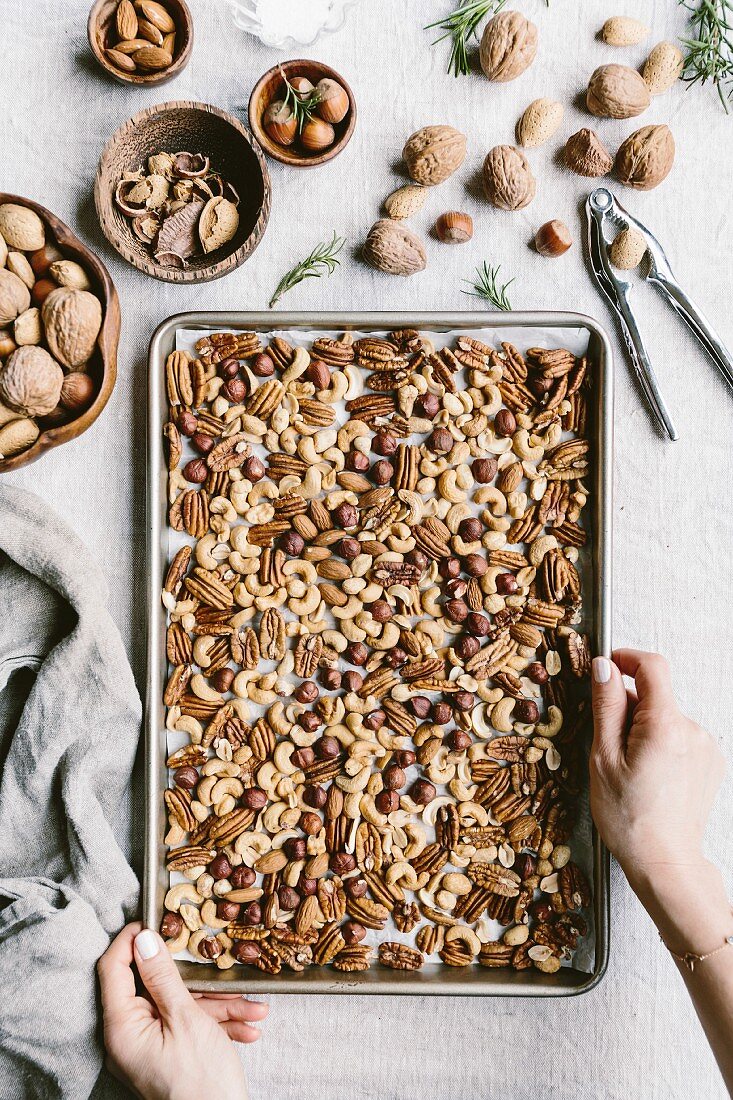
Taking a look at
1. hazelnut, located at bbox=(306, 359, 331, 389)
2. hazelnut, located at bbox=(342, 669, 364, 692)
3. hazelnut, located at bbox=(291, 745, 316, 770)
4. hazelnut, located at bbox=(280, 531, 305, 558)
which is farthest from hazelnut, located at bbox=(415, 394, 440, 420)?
hazelnut, located at bbox=(291, 745, 316, 770)

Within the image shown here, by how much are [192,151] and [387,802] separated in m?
0.84

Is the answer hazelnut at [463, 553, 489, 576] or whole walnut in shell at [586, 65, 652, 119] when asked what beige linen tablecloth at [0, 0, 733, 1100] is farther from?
hazelnut at [463, 553, 489, 576]

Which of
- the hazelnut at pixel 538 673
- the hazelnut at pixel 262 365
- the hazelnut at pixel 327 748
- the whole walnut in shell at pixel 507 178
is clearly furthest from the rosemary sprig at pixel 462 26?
the hazelnut at pixel 327 748

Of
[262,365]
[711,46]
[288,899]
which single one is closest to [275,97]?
[262,365]

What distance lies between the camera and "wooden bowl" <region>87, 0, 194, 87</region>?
3.03 ft

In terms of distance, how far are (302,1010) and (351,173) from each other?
1.08 meters

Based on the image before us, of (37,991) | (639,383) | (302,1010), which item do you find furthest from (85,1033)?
(639,383)

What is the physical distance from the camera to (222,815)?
98 cm

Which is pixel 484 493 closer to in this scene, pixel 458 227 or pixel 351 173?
pixel 458 227

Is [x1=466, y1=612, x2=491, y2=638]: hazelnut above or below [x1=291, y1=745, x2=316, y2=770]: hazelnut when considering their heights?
above

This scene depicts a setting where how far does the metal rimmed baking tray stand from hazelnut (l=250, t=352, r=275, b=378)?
4cm

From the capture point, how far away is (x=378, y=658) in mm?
988

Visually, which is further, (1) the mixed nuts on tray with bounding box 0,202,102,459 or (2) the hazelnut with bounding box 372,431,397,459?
(2) the hazelnut with bounding box 372,431,397,459

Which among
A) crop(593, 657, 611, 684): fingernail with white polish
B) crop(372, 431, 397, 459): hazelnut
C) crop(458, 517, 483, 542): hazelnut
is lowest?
crop(593, 657, 611, 684): fingernail with white polish
